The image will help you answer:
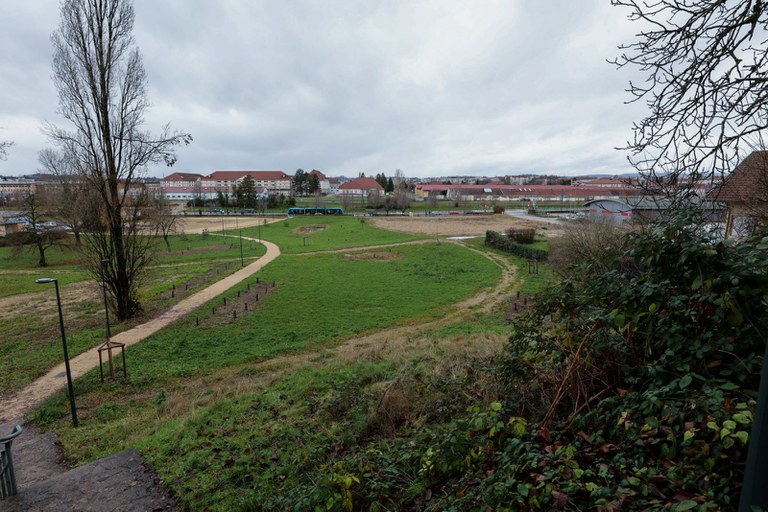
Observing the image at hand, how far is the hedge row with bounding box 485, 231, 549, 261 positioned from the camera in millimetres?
30547

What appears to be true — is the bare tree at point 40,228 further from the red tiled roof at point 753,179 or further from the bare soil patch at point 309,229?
the red tiled roof at point 753,179

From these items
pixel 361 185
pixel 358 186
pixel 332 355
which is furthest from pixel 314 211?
pixel 332 355

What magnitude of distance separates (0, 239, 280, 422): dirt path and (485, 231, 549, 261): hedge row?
849 inches

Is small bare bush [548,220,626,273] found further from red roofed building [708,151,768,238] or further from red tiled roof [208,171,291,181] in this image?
red tiled roof [208,171,291,181]

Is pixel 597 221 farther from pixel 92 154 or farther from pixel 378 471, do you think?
pixel 92 154

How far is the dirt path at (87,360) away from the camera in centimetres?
1059

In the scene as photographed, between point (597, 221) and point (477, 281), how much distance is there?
7.57m

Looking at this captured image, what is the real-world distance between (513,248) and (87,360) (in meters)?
30.7

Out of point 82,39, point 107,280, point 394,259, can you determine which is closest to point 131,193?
point 107,280

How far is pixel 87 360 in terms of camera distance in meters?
13.4

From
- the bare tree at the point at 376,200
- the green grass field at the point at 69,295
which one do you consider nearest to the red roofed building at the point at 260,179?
the bare tree at the point at 376,200

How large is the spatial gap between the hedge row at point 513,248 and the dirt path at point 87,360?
21.6m

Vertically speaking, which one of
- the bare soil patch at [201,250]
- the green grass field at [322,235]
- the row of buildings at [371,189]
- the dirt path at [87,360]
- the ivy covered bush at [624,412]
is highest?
the row of buildings at [371,189]

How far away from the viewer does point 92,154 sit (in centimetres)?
1602
